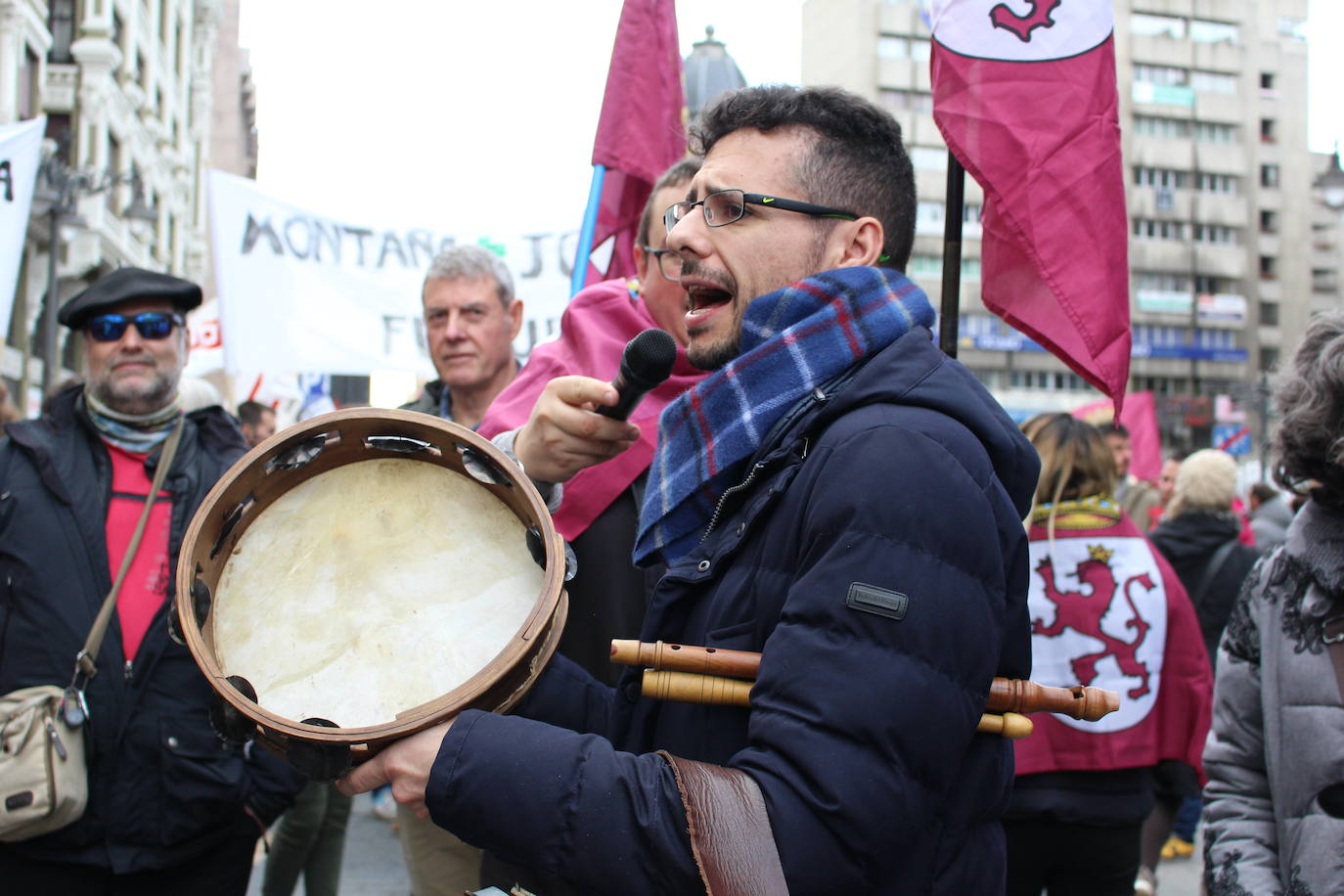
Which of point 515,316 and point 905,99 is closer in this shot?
point 515,316

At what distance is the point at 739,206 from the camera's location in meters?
1.85

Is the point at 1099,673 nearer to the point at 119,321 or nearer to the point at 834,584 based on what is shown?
the point at 834,584

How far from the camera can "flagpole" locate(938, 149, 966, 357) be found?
8.55ft

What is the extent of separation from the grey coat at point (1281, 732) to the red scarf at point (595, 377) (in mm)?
1268

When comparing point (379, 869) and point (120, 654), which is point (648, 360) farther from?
point (379, 869)

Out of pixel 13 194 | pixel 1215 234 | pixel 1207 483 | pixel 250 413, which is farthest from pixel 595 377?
pixel 1215 234

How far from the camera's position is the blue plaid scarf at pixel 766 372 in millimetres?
1682

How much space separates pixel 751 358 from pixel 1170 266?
200 ft

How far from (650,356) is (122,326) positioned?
7.23ft

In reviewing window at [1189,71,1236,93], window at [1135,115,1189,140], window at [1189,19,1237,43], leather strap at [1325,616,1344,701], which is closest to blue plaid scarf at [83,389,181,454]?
leather strap at [1325,616,1344,701]

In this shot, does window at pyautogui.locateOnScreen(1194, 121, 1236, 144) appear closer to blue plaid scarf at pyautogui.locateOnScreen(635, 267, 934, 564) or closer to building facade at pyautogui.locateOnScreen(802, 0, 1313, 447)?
building facade at pyautogui.locateOnScreen(802, 0, 1313, 447)

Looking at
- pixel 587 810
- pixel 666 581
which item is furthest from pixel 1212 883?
pixel 587 810

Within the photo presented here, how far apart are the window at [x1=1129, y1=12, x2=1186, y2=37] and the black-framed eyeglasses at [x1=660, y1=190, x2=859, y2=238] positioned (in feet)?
207

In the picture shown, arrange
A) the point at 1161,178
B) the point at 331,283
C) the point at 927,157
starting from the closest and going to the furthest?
the point at 331,283 → the point at 927,157 → the point at 1161,178
